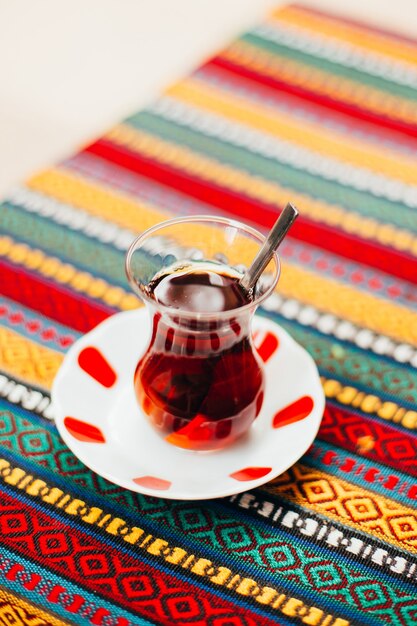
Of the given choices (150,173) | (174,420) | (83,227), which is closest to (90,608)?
(174,420)

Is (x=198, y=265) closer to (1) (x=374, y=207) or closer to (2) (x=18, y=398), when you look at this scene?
(2) (x=18, y=398)

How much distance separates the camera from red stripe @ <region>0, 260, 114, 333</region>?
0.78 metres

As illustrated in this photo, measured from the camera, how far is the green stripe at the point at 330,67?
1173 mm

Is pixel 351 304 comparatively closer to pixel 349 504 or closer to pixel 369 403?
pixel 369 403

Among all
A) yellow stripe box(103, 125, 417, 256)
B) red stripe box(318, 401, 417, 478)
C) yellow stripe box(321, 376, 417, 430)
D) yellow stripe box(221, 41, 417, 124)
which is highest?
yellow stripe box(221, 41, 417, 124)

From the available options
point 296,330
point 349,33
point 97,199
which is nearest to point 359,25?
point 349,33

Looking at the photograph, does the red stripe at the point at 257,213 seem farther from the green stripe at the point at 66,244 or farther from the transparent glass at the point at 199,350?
the transparent glass at the point at 199,350

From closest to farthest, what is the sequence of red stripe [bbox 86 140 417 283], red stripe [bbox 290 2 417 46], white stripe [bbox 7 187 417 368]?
white stripe [bbox 7 187 417 368], red stripe [bbox 86 140 417 283], red stripe [bbox 290 2 417 46]

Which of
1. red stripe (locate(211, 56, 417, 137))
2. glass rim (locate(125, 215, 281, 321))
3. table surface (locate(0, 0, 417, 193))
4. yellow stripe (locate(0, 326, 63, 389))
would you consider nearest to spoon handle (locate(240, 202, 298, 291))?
glass rim (locate(125, 215, 281, 321))

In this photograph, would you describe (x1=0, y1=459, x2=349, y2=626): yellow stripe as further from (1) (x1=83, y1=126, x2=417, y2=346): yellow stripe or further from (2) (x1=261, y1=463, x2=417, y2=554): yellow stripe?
(1) (x1=83, y1=126, x2=417, y2=346): yellow stripe

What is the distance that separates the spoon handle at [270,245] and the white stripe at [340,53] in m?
0.70

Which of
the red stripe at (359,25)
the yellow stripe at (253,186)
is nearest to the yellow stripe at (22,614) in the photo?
the yellow stripe at (253,186)

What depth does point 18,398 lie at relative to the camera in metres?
0.70

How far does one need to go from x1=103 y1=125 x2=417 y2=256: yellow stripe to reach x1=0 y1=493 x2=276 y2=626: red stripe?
0.49 metres
